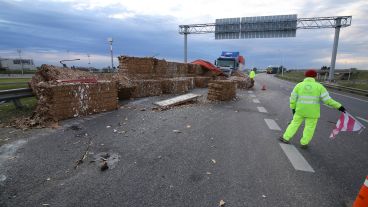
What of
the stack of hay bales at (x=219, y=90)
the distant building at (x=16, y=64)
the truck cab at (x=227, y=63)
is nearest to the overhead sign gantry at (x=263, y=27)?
the truck cab at (x=227, y=63)

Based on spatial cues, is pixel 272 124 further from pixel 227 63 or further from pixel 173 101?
pixel 227 63

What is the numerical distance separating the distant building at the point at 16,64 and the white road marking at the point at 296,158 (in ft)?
225

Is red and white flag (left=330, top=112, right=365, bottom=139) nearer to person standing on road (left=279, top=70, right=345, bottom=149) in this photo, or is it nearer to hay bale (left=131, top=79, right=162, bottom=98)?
person standing on road (left=279, top=70, right=345, bottom=149)

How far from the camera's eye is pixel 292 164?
14.6 ft

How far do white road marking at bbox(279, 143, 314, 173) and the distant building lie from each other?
68680mm

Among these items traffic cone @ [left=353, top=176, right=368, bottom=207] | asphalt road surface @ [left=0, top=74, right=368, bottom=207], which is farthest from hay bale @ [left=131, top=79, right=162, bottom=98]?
traffic cone @ [left=353, top=176, right=368, bottom=207]

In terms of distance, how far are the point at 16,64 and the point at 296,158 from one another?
75491mm

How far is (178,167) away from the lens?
4199 millimetres

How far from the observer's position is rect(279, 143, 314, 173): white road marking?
4324 mm

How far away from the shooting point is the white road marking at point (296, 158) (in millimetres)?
4324

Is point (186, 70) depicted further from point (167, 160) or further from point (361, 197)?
point (361, 197)

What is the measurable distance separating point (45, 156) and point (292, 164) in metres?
4.73

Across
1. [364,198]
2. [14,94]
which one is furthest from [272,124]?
[14,94]

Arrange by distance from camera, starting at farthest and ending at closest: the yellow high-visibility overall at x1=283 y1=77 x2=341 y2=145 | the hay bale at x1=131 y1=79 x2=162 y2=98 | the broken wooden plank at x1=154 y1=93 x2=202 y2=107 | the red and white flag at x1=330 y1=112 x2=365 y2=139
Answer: the hay bale at x1=131 y1=79 x2=162 y2=98
the broken wooden plank at x1=154 y1=93 x2=202 y2=107
the yellow high-visibility overall at x1=283 y1=77 x2=341 y2=145
the red and white flag at x1=330 y1=112 x2=365 y2=139
